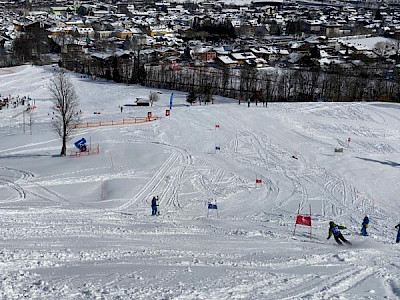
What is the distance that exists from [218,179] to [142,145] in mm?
5909

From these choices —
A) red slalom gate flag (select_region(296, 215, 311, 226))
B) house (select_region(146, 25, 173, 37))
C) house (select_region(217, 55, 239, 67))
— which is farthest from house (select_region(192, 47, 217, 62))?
red slalom gate flag (select_region(296, 215, 311, 226))

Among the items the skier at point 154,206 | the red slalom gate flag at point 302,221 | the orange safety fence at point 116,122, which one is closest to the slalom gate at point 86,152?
the orange safety fence at point 116,122

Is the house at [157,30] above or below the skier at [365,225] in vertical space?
above

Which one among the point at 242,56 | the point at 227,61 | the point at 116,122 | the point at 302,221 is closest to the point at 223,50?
the point at 242,56

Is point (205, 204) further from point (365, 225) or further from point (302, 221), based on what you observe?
point (365, 225)

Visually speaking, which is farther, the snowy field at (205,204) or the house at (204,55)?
the house at (204,55)

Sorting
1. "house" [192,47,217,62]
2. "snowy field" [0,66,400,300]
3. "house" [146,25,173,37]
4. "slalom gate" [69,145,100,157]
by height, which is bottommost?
"slalom gate" [69,145,100,157]

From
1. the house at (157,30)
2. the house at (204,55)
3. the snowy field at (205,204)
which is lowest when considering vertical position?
the snowy field at (205,204)

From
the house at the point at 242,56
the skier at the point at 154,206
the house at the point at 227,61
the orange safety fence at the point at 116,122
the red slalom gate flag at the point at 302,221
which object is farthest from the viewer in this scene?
the house at the point at 242,56

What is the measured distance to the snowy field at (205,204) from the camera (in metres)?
8.55

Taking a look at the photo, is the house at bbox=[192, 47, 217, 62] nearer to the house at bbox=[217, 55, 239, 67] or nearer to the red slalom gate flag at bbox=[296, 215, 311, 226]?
the house at bbox=[217, 55, 239, 67]

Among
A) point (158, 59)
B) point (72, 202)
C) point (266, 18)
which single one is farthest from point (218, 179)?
point (266, 18)

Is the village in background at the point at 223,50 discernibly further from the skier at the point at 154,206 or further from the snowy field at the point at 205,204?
the skier at the point at 154,206

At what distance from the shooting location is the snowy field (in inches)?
336
